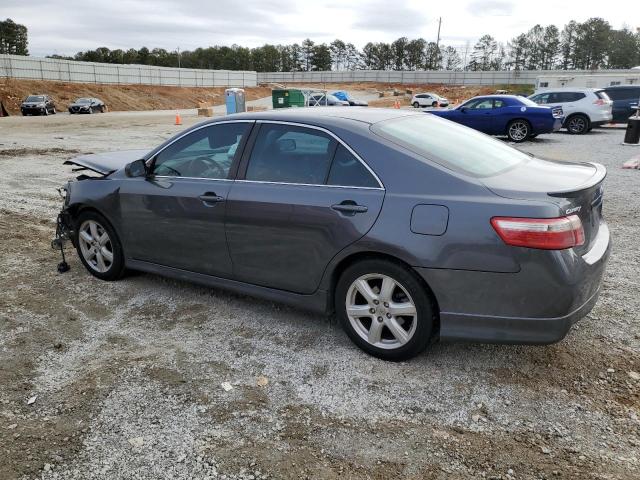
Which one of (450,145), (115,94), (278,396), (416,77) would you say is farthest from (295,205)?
(416,77)

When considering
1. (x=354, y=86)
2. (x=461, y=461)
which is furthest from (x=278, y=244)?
(x=354, y=86)

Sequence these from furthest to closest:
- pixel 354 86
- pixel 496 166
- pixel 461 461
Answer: pixel 354 86 < pixel 496 166 < pixel 461 461

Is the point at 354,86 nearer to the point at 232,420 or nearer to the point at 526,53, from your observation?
the point at 526,53

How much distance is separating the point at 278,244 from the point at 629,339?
8.31ft

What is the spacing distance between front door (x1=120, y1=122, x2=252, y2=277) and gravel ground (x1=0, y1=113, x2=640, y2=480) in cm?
46

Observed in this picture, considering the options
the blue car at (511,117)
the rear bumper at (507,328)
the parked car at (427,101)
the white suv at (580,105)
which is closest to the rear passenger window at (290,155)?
the rear bumper at (507,328)

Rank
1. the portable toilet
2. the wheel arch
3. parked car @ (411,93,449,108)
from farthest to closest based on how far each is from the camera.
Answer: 1. parked car @ (411,93,449,108)
2. the portable toilet
3. the wheel arch

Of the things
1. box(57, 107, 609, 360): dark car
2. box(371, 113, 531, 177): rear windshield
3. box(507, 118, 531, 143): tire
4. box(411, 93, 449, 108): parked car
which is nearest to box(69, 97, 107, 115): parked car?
box(411, 93, 449, 108): parked car

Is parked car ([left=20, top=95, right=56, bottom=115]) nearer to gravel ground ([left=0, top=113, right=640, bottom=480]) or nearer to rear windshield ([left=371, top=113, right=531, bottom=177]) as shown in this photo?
gravel ground ([left=0, top=113, right=640, bottom=480])

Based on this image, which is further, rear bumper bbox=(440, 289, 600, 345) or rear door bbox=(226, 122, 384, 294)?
rear door bbox=(226, 122, 384, 294)

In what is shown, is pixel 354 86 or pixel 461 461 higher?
pixel 354 86

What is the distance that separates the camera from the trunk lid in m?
3.04

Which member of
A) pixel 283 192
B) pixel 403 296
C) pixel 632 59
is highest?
pixel 632 59

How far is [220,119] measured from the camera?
4219 mm
